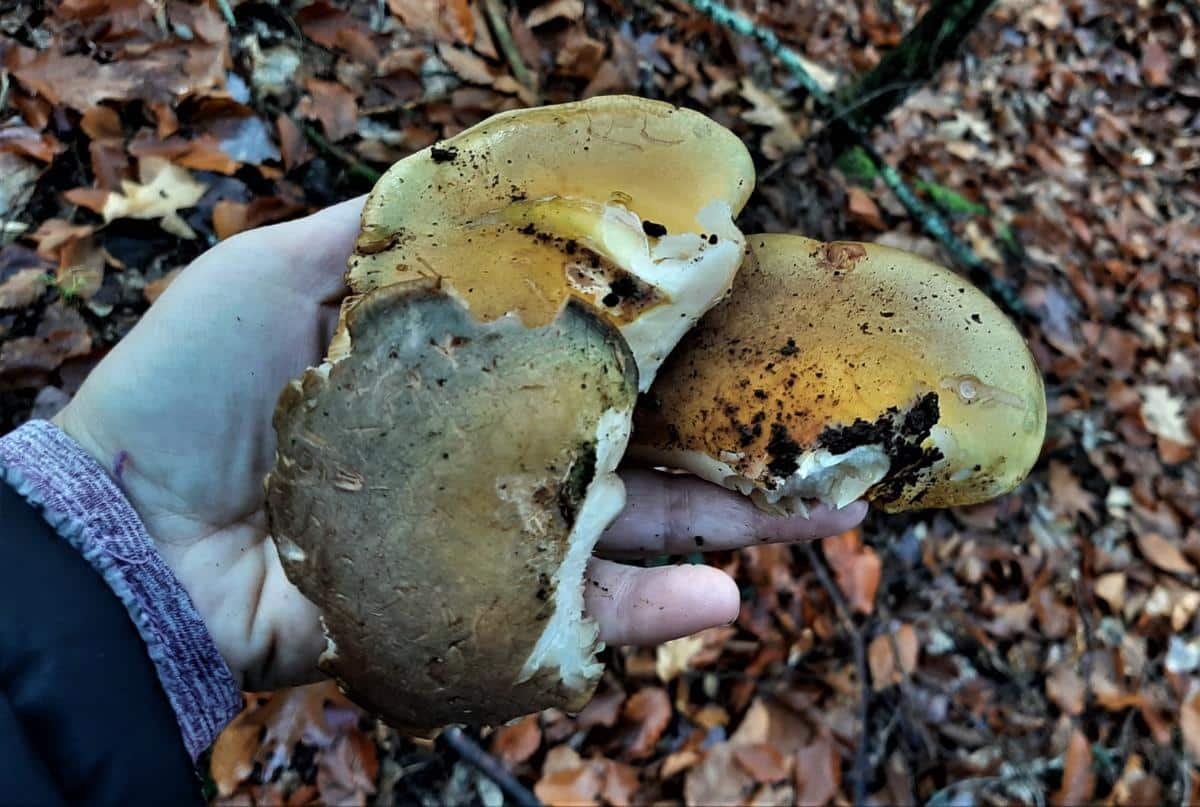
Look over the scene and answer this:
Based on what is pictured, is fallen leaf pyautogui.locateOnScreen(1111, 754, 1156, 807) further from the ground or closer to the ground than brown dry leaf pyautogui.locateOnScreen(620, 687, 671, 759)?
closer to the ground

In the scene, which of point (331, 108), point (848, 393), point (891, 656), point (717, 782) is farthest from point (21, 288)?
point (891, 656)

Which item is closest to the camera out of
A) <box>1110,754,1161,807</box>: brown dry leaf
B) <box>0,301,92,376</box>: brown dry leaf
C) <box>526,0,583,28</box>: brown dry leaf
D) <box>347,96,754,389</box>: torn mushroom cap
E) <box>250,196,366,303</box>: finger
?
<box>347,96,754,389</box>: torn mushroom cap

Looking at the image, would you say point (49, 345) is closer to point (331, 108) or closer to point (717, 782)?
point (331, 108)

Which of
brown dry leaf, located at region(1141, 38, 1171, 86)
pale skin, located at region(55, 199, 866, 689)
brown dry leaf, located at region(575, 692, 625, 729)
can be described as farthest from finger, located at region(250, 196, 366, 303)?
brown dry leaf, located at region(1141, 38, 1171, 86)

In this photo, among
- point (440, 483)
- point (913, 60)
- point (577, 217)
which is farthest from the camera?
point (913, 60)

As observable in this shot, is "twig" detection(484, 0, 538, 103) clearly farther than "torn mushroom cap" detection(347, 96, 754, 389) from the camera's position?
Yes

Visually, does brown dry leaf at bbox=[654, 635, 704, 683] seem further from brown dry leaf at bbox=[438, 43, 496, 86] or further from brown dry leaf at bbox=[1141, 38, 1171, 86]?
brown dry leaf at bbox=[1141, 38, 1171, 86]

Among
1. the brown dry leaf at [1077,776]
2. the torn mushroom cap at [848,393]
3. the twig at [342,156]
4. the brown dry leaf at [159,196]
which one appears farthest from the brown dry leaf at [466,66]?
the brown dry leaf at [1077,776]
